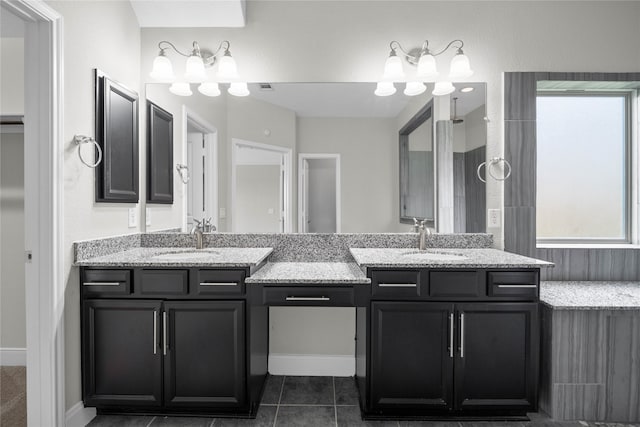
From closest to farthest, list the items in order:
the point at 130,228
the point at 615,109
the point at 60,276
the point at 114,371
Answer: the point at 60,276 → the point at 114,371 → the point at 130,228 → the point at 615,109

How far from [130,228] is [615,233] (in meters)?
3.37

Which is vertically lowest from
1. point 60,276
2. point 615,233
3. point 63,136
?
point 60,276

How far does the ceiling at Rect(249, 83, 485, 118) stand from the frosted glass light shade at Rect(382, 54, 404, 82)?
0.09 m

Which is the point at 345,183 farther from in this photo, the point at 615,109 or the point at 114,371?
the point at 615,109

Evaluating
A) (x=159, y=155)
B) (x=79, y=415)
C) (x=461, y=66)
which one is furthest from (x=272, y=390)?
(x=461, y=66)

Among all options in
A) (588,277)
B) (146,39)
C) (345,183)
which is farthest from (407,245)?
(146,39)

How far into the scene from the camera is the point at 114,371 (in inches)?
74.2

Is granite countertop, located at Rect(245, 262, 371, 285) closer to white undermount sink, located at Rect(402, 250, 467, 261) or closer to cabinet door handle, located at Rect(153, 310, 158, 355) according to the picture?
white undermount sink, located at Rect(402, 250, 467, 261)

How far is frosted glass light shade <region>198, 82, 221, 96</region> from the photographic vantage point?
246 centimetres

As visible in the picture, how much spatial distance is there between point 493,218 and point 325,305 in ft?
4.45

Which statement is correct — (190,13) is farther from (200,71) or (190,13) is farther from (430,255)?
(430,255)

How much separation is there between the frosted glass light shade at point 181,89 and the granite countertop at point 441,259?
157 cm

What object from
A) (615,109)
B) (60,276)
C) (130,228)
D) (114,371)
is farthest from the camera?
(615,109)

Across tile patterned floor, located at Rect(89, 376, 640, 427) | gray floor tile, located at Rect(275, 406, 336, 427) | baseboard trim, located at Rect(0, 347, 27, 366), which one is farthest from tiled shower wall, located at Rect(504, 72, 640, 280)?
baseboard trim, located at Rect(0, 347, 27, 366)
